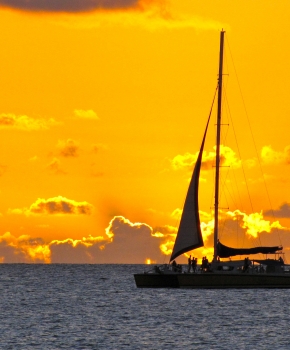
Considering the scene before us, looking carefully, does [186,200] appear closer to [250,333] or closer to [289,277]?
[289,277]

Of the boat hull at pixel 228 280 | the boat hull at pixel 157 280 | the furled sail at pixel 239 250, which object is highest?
the furled sail at pixel 239 250

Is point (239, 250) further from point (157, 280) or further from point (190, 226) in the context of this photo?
point (157, 280)

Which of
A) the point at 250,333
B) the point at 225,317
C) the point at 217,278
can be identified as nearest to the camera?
the point at 250,333

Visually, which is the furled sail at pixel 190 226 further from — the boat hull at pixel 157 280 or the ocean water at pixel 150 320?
the ocean water at pixel 150 320

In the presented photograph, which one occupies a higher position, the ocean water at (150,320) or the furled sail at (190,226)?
the furled sail at (190,226)

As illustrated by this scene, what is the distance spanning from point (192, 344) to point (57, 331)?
33.7ft

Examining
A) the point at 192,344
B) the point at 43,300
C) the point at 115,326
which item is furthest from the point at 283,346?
the point at 43,300

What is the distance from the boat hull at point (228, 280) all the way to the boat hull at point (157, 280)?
2812 mm

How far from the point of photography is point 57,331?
67875 millimetres

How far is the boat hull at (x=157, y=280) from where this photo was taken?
95.2 m

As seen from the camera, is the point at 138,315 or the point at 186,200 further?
the point at 186,200

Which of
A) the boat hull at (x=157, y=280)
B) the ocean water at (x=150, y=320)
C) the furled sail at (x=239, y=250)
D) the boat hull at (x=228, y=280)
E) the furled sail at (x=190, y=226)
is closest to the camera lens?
the ocean water at (x=150, y=320)

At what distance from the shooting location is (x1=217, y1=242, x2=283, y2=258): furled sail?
93750 mm

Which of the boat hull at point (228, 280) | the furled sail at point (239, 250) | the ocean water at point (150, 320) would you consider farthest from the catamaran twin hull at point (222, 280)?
the furled sail at point (239, 250)
